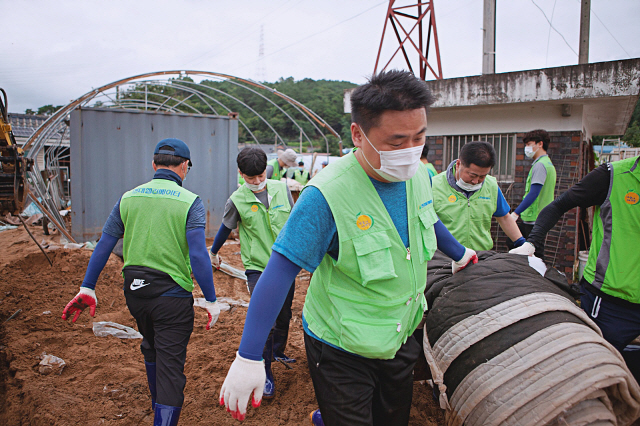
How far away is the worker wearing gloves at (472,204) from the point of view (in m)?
3.23

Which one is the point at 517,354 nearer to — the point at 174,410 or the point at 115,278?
the point at 174,410

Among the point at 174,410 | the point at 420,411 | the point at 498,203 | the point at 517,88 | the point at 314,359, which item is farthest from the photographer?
the point at 517,88

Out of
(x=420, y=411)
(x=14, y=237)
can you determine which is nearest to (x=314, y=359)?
(x=420, y=411)

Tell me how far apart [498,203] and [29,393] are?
382 centimetres

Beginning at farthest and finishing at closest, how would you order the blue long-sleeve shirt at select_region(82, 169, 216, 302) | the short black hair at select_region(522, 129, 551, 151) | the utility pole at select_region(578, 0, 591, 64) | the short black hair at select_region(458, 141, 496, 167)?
the utility pole at select_region(578, 0, 591, 64) → the short black hair at select_region(522, 129, 551, 151) → the short black hair at select_region(458, 141, 496, 167) → the blue long-sleeve shirt at select_region(82, 169, 216, 302)

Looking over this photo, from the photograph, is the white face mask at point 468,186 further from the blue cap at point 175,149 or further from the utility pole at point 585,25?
the utility pole at point 585,25

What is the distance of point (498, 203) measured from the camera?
329 centimetres

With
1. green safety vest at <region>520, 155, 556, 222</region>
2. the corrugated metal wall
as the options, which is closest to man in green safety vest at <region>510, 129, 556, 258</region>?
green safety vest at <region>520, 155, 556, 222</region>

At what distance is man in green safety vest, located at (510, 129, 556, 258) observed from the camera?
509 centimetres

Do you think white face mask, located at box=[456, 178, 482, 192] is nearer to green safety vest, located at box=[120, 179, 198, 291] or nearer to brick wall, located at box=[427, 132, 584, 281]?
green safety vest, located at box=[120, 179, 198, 291]

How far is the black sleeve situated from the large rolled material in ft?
1.70

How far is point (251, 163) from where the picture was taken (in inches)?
131

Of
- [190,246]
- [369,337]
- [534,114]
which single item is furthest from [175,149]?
[534,114]

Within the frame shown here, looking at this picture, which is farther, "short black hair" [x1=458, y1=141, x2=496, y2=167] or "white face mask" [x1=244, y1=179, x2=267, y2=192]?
"white face mask" [x1=244, y1=179, x2=267, y2=192]
